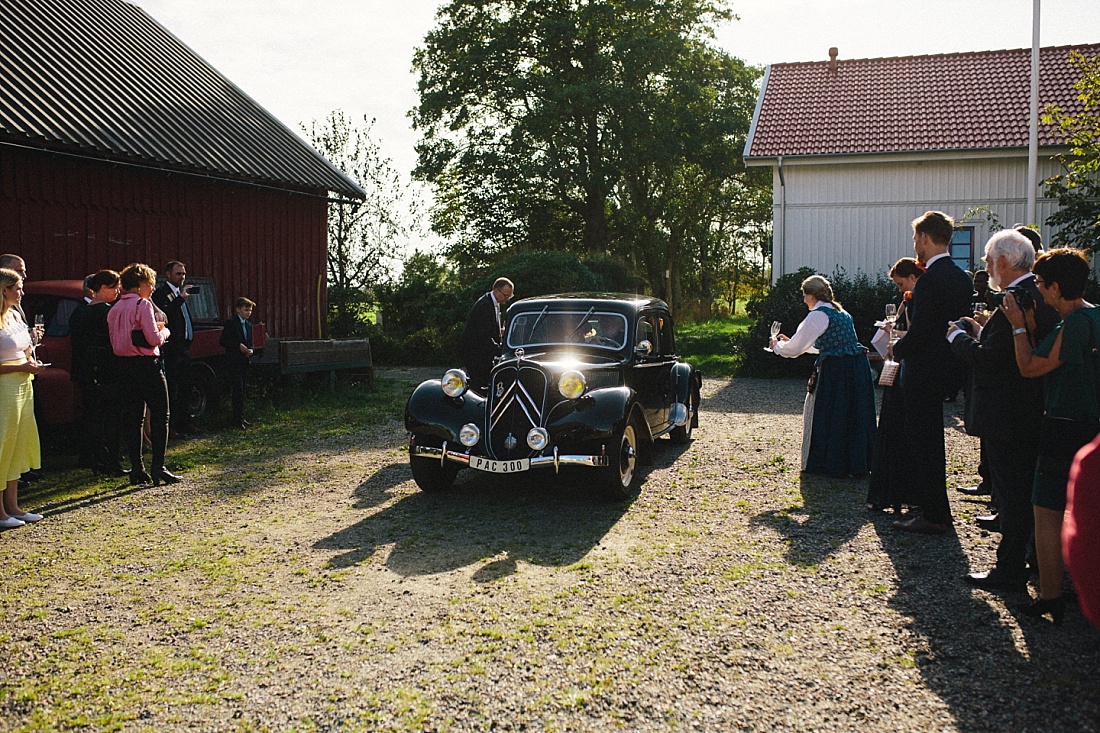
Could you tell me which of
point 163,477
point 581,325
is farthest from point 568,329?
point 163,477

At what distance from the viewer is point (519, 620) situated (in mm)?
4520

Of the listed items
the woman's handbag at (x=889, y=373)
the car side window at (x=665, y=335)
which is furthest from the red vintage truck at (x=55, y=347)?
the woman's handbag at (x=889, y=373)

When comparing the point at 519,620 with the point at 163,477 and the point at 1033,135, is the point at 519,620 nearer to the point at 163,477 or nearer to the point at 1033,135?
the point at 163,477

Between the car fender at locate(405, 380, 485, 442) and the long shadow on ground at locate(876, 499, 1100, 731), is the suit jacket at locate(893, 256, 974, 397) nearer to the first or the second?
the long shadow on ground at locate(876, 499, 1100, 731)

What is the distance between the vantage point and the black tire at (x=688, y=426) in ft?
33.1

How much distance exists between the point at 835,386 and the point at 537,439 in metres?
3.06

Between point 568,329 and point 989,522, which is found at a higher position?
point 568,329

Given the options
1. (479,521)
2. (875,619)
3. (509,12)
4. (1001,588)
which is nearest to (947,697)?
(875,619)

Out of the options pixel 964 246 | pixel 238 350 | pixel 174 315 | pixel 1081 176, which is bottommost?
pixel 238 350

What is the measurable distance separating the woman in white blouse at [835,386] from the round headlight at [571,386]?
1.91 metres

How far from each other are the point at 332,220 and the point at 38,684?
21910 millimetres

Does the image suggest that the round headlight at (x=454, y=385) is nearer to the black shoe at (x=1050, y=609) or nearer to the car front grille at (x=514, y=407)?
the car front grille at (x=514, y=407)

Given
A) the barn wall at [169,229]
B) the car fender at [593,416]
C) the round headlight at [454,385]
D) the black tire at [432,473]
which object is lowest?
the black tire at [432,473]

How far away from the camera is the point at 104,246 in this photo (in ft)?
42.7
